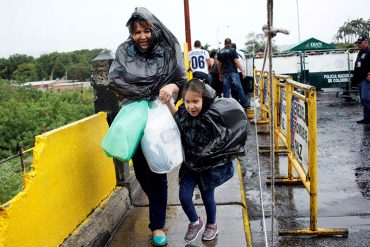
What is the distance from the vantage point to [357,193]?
494cm

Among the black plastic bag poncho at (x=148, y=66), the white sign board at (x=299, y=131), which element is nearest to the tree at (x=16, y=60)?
the white sign board at (x=299, y=131)

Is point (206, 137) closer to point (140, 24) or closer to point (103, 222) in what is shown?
point (140, 24)

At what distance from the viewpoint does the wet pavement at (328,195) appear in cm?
382

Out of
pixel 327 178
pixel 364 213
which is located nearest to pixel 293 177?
pixel 327 178

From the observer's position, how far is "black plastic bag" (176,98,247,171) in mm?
3330

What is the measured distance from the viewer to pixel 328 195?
16.2 feet

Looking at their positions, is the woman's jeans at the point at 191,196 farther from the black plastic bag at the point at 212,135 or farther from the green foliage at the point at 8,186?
the green foliage at the point at 8,186

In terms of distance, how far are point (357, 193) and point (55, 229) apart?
12.0 feet

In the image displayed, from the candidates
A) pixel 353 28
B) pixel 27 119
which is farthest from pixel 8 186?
pixel 353 28

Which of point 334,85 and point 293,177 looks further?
point 334,85

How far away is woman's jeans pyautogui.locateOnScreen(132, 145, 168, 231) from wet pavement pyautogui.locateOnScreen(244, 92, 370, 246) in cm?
94

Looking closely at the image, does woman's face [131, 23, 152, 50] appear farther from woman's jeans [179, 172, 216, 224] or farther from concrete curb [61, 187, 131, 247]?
concrete curb [61, 187, 131, 247]

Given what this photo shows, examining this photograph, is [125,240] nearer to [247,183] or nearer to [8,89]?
[247,183]

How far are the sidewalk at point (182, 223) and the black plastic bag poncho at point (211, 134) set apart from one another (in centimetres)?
68
